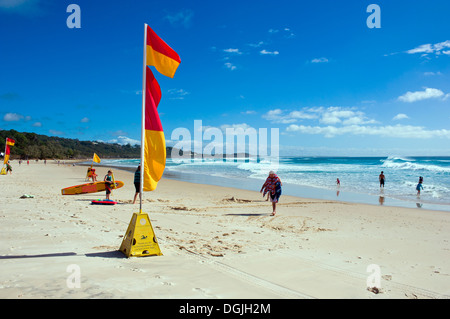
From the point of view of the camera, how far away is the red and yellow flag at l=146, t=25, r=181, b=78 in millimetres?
5484

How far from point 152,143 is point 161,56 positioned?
169cm

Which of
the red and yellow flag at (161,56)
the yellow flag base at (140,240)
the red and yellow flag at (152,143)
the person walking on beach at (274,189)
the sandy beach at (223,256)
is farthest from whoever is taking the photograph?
the person walking on beach at (274,189)

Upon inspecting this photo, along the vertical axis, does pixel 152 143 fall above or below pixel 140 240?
above

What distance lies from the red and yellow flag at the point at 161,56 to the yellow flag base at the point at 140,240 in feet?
9.25

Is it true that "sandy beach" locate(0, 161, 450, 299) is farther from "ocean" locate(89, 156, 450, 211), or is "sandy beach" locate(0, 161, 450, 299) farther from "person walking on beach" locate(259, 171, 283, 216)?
"ocean" locate(89, 156, 450, 211)

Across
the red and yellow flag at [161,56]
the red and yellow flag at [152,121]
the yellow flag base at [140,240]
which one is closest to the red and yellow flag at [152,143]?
the red and yellow flag at [152,121]

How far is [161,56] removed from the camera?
18.3 ft

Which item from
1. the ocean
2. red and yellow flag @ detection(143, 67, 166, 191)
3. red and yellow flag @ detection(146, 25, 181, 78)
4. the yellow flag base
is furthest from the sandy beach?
the ocean

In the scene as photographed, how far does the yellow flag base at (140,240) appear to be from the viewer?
16.9 ft

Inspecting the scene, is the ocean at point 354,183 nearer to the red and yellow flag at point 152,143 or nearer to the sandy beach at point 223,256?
the sandy beach at point 223,256

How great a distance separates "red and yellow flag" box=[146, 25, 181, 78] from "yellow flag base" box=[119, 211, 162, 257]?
2.82m

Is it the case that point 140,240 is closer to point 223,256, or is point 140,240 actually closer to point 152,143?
point 223,256

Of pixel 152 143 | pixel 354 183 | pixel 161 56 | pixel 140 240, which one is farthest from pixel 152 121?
pixel 354 183

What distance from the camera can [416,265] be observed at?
5.48 meters
